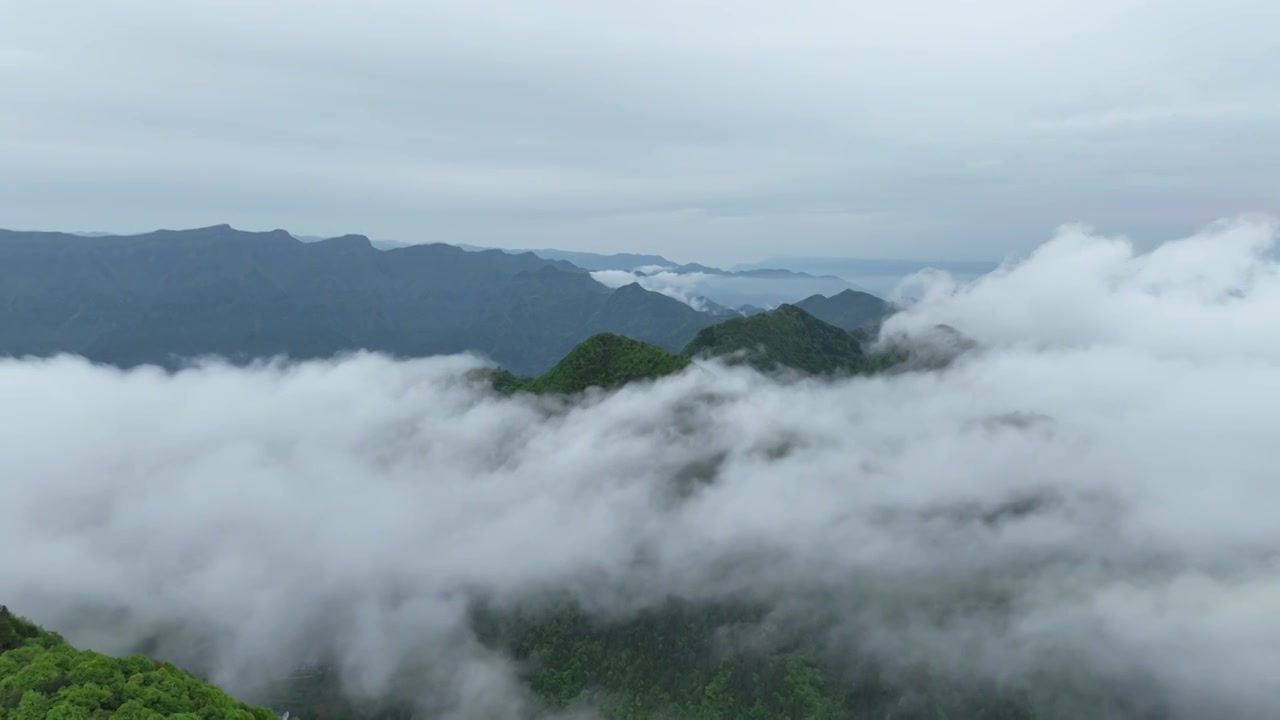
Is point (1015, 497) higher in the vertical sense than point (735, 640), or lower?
higher

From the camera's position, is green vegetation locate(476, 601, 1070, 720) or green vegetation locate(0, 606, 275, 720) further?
green vegetation locate(476, 601, 1070, 720)

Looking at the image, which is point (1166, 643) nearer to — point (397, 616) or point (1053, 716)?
point (1053, 716)

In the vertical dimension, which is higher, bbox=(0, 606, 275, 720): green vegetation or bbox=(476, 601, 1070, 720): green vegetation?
bbox=(0, 606, 275, 720): green vegetation

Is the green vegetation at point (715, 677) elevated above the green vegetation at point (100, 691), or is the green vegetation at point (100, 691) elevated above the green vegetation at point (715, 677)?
the green vegetation at point (100, 691)

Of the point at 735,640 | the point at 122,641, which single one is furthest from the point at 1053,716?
the point at 122,641

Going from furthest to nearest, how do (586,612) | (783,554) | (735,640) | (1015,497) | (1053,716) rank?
(1015,497) < (783,554) < (586,612) < (735,640) < (1053,716)

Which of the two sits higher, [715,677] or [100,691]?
[100,691]

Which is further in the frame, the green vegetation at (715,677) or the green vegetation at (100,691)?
the green vegetation at (715,677)

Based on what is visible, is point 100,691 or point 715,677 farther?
point 715,677
